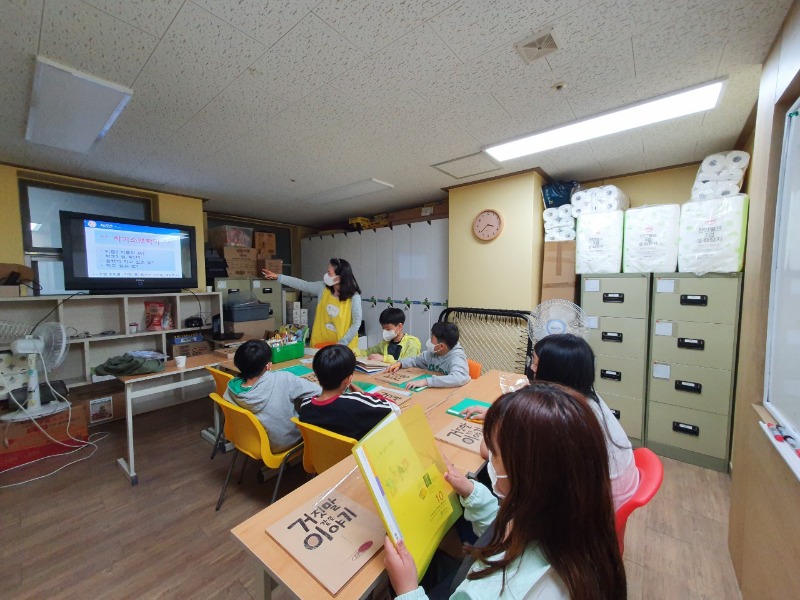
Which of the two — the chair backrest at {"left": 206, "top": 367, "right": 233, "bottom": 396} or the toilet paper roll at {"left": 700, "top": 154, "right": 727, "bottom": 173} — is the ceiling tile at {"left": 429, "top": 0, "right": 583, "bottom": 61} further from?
the chair backrest at {"left": 206, "top": 367, "right": 233, "bottom": 396}

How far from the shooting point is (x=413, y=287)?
4055 mm

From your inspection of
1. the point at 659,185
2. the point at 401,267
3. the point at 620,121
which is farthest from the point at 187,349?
the point at 659,185

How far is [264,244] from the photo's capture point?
4.61 meters

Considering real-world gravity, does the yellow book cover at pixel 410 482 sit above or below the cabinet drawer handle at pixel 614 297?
below

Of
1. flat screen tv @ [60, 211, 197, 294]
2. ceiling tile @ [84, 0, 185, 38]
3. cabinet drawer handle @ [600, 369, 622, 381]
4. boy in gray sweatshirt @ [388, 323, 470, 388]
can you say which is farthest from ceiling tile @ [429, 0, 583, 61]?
flat screen tv @ [60, 211, 197, 294]

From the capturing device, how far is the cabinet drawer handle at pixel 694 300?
235cm

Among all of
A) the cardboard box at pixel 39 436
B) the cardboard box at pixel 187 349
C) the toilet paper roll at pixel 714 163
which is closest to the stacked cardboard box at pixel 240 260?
the cardboard box at pixel 187 349

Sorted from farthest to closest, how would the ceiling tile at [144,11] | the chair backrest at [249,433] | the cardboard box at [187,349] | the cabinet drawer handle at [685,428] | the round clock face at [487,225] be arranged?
the cardboard box at [187,349]
the round clock face at [487,225]
the cabinet drawer handle at [685,428]
the chair backrest at [249,433]
the ceiling tile at [144,11]

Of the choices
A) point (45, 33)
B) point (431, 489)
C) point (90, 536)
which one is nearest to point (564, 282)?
point (431, 489)

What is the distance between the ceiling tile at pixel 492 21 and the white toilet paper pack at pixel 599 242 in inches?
73.8

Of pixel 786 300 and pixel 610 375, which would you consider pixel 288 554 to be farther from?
pixel 610 375

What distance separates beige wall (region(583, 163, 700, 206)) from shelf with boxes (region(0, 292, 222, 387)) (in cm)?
460

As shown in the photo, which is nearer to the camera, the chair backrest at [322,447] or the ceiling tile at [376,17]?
the ceiling tile at [376,17]

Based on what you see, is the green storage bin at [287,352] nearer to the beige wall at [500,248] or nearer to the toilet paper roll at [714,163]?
the beige wall at [500,248]
